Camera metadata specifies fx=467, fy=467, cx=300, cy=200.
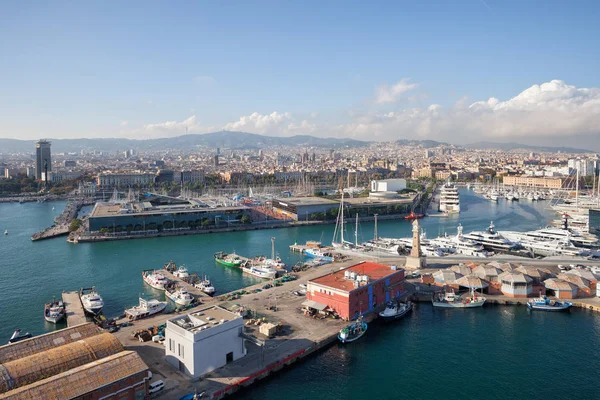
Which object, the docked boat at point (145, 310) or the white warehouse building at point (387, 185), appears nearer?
the docked boat at point (145, 310)

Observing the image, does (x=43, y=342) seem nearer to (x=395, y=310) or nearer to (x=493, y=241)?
(x=395, y=310)

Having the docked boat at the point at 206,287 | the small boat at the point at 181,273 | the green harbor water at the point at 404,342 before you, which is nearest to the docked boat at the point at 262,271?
the green harbor water at the point at 404,342

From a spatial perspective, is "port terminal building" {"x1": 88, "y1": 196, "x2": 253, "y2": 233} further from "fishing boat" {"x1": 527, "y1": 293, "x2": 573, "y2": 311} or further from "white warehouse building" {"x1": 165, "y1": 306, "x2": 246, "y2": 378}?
"fishing boat" {"x1": 527, "y1": 293, "x2": 573, "y2": 311}

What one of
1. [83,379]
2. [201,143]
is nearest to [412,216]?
[83,379]

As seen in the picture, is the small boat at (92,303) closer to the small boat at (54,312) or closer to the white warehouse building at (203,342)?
the small boat at (54,312)

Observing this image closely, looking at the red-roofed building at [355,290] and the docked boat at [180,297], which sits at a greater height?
the red-roofed building at [355,290]

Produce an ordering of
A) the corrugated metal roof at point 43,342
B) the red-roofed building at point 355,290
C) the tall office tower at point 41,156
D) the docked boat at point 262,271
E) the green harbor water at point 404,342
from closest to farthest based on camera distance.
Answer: the corrugated metal roof at point 43,342
the green harbor water at point 404,342
the red-roofed building at point 355,290
the docked boat at point 262,271
the tall office tower at point 41,156

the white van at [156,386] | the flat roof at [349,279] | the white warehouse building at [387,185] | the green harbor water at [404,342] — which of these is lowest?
the green harbor water at [404,342]

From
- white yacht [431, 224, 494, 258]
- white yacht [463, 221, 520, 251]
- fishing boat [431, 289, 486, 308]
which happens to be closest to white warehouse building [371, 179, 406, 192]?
white yacht [463, 221, 520, 251]

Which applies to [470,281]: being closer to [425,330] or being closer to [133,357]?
[425,330]
